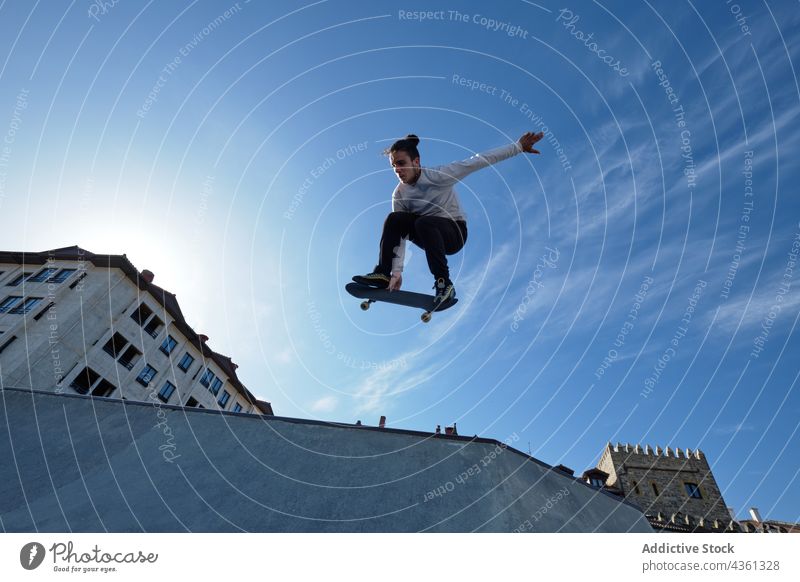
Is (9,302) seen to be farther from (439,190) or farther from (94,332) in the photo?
(439,190)

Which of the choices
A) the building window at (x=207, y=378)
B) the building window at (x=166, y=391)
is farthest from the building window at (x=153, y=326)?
the building window at (x=207, y=378)

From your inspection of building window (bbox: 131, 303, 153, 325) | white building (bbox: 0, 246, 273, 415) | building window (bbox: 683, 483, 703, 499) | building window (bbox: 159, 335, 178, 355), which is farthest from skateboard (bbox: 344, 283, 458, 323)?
building window (bbox: 683, 483, 703, 499)

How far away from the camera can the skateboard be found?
8.09 m

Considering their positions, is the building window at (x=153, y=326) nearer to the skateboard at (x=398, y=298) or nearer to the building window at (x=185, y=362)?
the building window at (x=185, y=362)

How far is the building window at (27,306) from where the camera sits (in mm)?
33000

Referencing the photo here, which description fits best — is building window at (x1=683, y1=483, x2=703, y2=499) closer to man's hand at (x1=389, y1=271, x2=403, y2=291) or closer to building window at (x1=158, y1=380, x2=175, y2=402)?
man's hand at (x1=389, y1=271, x2=403, y2=291)

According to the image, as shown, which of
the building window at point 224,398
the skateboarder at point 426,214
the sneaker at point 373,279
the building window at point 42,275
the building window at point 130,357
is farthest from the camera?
the building window at point 224,398

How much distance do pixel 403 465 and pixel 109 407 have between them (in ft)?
34.4

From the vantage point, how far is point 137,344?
3675 centimetres

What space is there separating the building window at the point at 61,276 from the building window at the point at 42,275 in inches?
17.5

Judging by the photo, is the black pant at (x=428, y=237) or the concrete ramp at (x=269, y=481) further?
the concrete ramp at (x=269, y=481)

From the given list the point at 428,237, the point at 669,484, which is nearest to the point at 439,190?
the point at 428,237

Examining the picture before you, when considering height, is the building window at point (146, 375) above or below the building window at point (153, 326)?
below
